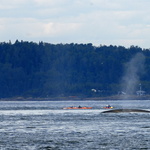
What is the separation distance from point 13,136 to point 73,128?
43.7 ft

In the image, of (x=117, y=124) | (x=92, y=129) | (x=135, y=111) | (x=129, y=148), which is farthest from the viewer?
(x=135, y=111)

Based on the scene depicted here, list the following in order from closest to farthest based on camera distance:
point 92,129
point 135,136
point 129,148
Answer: point 129,148, point 135,136, point 92,129

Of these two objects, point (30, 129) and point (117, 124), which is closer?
point (30, 129)

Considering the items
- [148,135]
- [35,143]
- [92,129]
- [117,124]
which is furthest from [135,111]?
[35,143]

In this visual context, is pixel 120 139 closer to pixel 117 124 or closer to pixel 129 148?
pixel 129 148

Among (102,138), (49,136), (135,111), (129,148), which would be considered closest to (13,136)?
(49,136)

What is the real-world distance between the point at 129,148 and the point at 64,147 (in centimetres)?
611

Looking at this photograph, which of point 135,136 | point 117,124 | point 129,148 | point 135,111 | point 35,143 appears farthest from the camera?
point 135,111

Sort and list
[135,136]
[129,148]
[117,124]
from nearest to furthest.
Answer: [129,148] < [135,136] < [117,124]

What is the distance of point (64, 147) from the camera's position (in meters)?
65.6

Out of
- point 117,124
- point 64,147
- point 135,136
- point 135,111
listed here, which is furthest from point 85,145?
point 135,111

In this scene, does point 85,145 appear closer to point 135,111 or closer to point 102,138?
point 102,138

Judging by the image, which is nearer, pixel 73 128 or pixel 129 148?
pixel 129 148

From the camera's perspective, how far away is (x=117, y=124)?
94062mm
